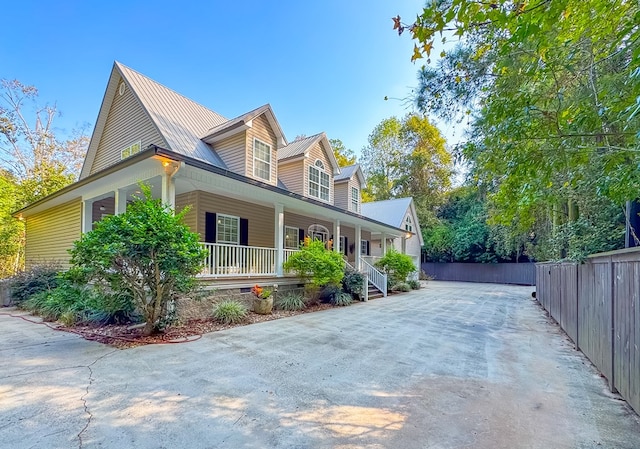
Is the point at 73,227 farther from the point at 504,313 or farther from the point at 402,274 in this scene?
the point at 504,313

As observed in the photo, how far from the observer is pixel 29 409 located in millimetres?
2988

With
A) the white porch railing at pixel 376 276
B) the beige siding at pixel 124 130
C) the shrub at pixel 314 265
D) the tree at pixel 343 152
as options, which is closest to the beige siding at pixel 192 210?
the beige siding at pixel 124 130

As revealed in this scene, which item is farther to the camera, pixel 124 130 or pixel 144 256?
pixel 124 130

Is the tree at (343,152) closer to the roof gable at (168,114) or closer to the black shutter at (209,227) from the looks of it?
the roof gable at (168,114)

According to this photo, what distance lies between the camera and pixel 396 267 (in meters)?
15.4

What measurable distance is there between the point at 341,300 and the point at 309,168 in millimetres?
5855

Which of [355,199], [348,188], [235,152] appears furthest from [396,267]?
[235,152]

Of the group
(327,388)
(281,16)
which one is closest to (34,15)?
(281,16)

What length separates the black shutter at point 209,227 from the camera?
977 centimetres

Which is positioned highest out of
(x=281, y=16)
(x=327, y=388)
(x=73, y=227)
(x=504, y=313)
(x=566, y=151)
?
(x=281, y=16)

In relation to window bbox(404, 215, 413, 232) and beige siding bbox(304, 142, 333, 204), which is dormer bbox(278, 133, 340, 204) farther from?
window bbox(404, 215, 413, 232)

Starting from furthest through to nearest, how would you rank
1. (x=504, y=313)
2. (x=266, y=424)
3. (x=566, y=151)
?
(x=504, y=313)
(x=566, y=151)
(x=266, y=424)

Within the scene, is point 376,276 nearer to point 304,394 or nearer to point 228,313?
point 228,313

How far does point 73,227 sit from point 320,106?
1467 centimetres
